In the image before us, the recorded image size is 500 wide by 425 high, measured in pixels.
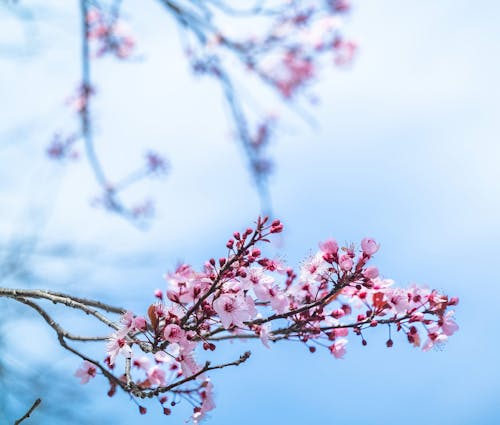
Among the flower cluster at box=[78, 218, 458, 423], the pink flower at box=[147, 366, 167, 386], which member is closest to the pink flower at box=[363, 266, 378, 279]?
the flower cluster at box=[78, 218, 458, 423]

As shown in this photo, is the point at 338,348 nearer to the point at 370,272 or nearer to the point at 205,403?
the point at 370,272

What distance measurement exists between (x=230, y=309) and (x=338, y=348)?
2.24ft

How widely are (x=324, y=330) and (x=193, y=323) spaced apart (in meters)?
0.65

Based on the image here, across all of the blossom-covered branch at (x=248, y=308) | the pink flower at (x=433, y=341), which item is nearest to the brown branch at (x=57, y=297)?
the blossom-covered branch at (x=248, y=308)

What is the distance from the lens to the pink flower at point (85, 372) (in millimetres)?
2896

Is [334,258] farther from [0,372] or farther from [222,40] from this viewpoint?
[222,40]

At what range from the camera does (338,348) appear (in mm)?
2754

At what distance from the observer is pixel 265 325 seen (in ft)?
8.58

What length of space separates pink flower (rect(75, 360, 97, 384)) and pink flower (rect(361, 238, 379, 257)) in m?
1.57

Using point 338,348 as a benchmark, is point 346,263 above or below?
above

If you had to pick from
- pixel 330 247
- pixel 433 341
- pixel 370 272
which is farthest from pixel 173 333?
pixel 433 341

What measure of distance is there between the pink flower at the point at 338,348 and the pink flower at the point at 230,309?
0.58 m

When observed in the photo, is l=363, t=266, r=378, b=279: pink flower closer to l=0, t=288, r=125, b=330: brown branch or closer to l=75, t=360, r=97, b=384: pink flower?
l=0, t=288, r=125, b=330: brown branch

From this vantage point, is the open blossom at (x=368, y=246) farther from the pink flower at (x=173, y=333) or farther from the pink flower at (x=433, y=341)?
the pink flower at (x=173, y=333)
